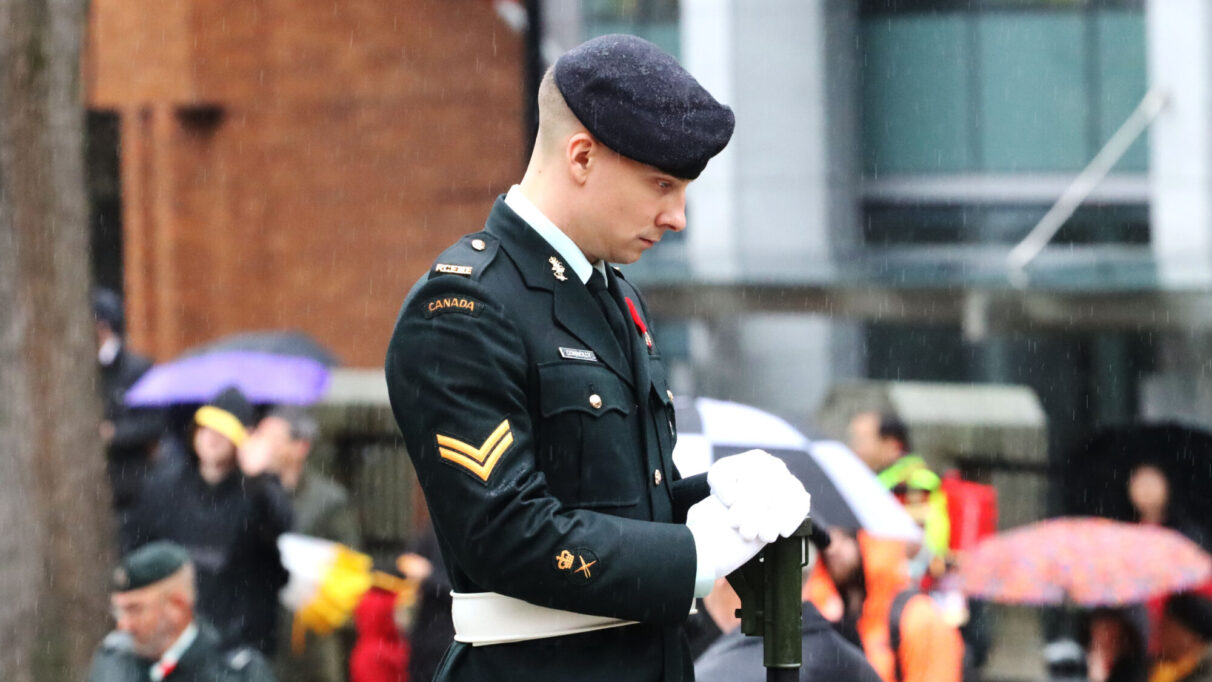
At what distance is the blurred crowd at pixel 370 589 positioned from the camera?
16.8 ft

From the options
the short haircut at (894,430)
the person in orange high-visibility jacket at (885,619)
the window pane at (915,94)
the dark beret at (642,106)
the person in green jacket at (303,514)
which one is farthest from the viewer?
the window pane at (915,94)

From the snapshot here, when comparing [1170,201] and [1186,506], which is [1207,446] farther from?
[1170,201]

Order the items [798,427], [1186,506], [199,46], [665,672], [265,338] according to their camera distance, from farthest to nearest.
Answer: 1. [199,46]
2. [265,338]
3. [1186,506]
4. [798,427]
5. [665,672]

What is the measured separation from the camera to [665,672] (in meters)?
2.38

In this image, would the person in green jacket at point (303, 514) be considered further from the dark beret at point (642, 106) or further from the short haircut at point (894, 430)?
the dark beret at point (642, 106)

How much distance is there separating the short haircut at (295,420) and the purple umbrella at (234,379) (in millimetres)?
197

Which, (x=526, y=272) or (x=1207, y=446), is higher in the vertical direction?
(x=526, y=272)

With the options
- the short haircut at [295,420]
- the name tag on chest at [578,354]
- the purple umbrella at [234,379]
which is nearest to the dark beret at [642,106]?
the name tag on chest at [578,354]

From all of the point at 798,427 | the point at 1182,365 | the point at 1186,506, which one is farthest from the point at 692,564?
the point at 1182,365

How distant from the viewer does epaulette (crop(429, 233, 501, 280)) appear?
228 cm

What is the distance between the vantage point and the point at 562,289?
2350 millimetres

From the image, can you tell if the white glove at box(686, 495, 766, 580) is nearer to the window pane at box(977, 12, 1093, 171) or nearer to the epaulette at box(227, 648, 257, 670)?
the epaulette at box(227, 648, 257, 670)

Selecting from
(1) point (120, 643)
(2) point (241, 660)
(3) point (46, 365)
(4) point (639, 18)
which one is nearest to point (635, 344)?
(2) point (241, 660)

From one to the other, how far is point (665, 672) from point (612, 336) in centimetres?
49
